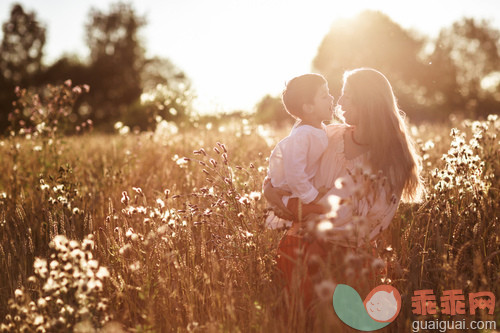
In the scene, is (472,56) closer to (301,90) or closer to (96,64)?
(96,64)

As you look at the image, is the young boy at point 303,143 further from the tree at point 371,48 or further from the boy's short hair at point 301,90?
the tree at point 371,48

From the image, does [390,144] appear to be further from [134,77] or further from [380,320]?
[134,77]

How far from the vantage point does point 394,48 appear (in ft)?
96.7

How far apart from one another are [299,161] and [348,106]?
60 cm

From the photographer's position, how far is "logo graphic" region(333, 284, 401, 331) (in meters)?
2.51

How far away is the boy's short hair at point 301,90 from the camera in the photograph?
9.81ft

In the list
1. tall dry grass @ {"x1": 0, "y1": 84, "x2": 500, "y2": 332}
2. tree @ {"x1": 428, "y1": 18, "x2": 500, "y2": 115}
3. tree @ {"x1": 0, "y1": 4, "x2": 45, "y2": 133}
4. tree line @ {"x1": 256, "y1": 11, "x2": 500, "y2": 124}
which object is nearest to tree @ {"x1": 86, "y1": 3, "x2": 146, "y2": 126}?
tree @ {"x1": 0, "y1": 4, "x2": 45, "y2": 133}

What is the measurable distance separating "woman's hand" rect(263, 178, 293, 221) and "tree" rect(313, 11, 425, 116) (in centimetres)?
2109

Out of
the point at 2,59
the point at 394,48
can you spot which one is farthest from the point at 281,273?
the point at 2,59

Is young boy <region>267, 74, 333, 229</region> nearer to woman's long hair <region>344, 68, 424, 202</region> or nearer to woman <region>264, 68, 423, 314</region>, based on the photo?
woman <region>264, 68, 423, 314</region>

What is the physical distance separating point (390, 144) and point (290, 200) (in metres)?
0.77

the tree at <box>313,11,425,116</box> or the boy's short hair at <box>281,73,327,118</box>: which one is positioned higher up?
the tree at <box>313,11,425,116</box>

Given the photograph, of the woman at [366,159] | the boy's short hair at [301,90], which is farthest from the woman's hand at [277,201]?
the boy's short hair at [301,90]

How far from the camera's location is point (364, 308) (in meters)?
2.57
